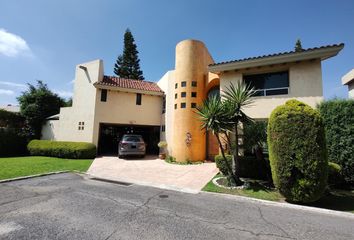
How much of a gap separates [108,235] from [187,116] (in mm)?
10882

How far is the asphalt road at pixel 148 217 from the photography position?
3854 millimetres

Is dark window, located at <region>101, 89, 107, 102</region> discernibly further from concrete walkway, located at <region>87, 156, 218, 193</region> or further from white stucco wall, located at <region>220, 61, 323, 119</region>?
white stucco wall, located at <region>220, 61, 323, 119</region>

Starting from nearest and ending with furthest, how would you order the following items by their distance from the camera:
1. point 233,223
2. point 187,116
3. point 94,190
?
point 233,223 < point 94,190 < point 187,116

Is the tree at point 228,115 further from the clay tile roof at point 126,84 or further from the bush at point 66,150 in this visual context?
the clay tile roof at point 126,84

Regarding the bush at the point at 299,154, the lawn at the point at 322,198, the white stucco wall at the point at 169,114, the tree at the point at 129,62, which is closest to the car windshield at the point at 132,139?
the white stucco wall at the point at 169,114

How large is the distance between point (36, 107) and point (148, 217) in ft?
65.5

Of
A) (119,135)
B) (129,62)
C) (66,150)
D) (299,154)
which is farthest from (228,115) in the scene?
(129,62)

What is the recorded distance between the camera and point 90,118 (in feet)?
53.9

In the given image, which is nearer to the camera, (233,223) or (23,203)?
(233,223)

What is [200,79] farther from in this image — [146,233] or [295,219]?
[146,233]

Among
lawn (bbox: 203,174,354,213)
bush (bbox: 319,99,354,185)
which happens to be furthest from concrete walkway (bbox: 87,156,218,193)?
bush (bbox: 319,99,354,185)

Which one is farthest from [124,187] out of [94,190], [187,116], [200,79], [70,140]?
[70,140]

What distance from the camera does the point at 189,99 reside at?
14180mm

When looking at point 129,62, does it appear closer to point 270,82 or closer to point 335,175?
point 270,82
